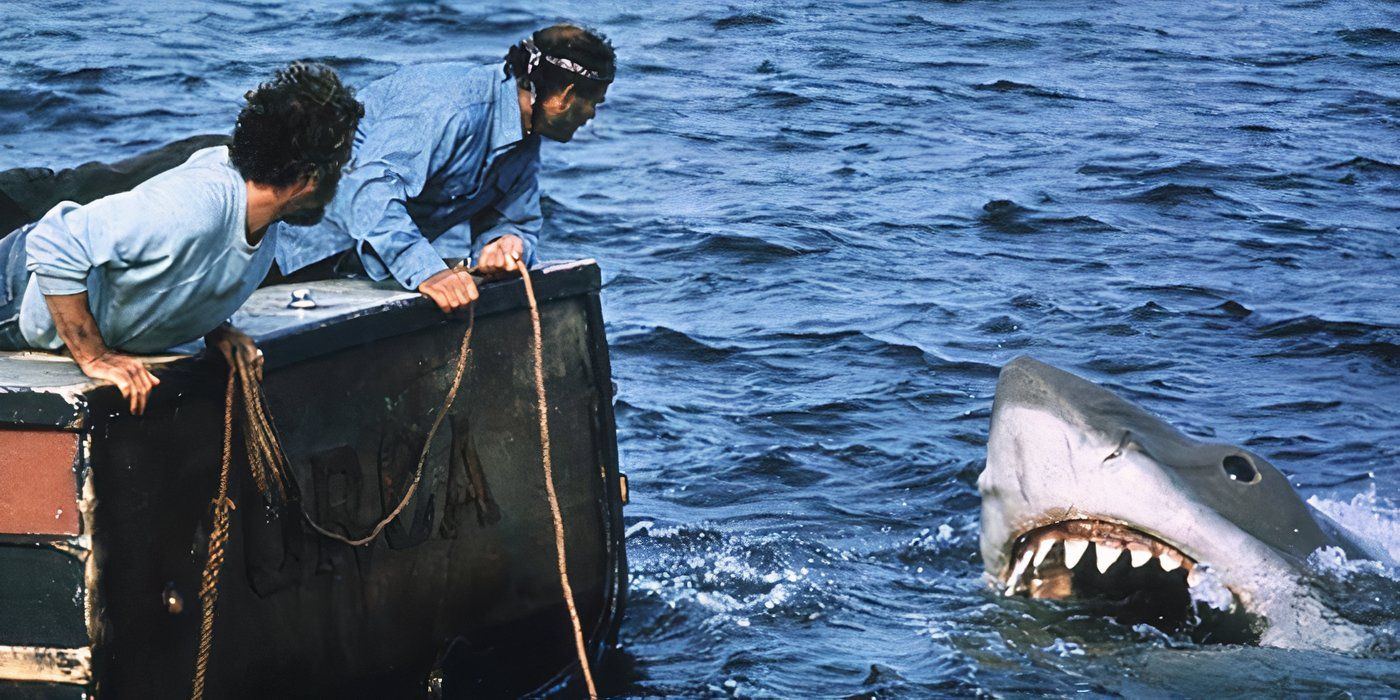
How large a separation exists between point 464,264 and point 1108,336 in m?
5.02

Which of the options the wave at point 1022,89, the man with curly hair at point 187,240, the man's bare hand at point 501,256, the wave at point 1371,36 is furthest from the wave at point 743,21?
the man with curly hair at point 187,240

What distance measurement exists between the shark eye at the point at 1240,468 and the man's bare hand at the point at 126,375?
9.75 feet

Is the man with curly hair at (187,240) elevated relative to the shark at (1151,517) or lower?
elevated

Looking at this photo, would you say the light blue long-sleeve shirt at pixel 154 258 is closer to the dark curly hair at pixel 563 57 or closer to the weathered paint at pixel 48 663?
the weathered paint at pixel 48 663

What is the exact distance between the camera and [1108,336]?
861cm

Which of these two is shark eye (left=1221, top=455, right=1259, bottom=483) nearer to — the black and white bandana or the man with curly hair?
the black and white bandana

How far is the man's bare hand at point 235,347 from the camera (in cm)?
339

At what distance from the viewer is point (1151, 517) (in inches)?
181

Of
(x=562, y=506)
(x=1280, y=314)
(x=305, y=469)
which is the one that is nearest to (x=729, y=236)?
(x=1280, y=314)

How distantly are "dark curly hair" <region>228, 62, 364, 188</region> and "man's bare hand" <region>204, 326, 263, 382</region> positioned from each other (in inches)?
12.2

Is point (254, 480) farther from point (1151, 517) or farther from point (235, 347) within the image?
point (1151, 517)

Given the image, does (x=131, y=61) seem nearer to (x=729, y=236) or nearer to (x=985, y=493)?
(x=729, y=236)

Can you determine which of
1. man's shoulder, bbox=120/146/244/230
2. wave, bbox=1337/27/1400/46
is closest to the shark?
man's shoulder, bbox=120/146/244/230

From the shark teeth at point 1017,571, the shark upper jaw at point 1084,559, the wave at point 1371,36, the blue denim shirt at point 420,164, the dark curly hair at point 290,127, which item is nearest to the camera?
the dark curly hair at point 290,127
